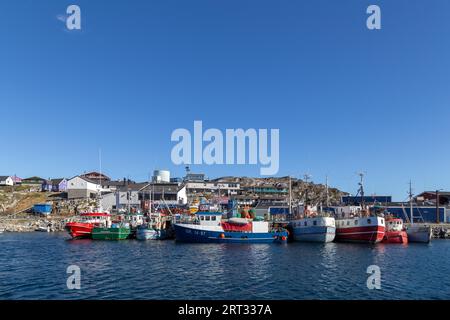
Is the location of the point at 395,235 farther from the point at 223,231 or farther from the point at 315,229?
the point at 223,231

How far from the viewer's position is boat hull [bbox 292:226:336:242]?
69375 millimetres

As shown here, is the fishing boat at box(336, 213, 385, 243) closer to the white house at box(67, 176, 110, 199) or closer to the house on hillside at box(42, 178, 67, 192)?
the white house at box(67, 176, 110, 199)

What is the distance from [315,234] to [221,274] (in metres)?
39.6

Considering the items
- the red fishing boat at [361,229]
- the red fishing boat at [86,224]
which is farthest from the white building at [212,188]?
the red fishing boat at [361,229]

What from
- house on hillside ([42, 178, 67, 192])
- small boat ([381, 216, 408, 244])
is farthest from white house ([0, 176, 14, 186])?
small boat ([381, 216, 408, 244])

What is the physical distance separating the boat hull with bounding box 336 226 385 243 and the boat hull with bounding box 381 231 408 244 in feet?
12.3

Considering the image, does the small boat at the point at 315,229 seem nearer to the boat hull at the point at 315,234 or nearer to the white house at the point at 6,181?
the boat hull at the point at 315,234

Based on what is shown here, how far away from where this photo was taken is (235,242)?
68.1m

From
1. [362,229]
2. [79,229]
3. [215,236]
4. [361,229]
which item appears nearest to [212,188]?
[79,229]

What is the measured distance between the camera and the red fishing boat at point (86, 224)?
7448 centimetres

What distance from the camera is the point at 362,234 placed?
69125 mm
